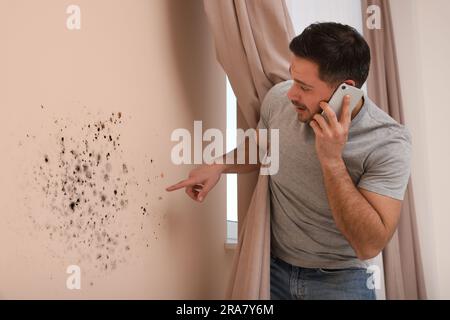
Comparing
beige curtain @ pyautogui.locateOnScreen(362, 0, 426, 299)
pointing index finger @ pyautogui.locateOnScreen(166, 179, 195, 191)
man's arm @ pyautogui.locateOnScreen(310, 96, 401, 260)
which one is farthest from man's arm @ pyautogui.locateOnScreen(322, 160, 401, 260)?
beige curtain @ pyautogui.locateOnScreen(362, 0, 426, 299)

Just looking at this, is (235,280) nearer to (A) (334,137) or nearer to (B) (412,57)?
(A) (334,137)

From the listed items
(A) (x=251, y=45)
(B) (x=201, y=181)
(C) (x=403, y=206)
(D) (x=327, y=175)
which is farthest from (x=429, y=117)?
(B) (x=201, y=181)

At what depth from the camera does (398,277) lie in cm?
215

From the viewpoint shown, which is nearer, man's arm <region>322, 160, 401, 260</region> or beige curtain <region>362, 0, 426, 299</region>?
man's arm <region>322, 160, 401, 260</region>

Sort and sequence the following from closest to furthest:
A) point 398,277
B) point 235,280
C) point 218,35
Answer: point 235,280
point 218,35
point 398,277

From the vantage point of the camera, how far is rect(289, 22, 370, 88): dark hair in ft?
4.15

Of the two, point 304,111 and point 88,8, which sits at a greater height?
point 88,8

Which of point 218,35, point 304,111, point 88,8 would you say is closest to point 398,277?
point 304,111

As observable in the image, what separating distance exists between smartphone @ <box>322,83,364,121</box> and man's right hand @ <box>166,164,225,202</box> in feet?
1.27

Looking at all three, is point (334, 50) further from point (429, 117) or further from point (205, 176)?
point (429, 117)

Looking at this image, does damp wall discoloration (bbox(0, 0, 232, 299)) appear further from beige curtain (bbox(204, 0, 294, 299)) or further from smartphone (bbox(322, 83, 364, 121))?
smartphone (bbox(322, 83, 364, 121))

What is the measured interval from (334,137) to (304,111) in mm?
148

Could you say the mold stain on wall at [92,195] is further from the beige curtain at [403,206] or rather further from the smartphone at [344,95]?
the beige curtain at [403,206]

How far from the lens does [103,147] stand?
1156 millimetres
